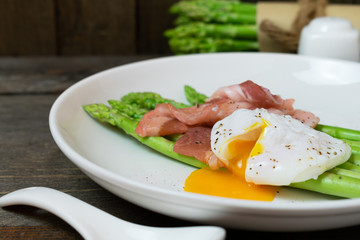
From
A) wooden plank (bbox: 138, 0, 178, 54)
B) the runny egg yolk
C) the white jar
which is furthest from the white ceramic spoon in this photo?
wooden plank (bbox: 138, 0, 178, 54)

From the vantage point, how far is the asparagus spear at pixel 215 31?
12.7 feet

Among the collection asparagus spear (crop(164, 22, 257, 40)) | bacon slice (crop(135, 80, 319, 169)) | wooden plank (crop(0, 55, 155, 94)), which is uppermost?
bacon slice (crop(135, 80, 319, 169))

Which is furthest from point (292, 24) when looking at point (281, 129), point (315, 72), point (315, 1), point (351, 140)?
point (281, 129)

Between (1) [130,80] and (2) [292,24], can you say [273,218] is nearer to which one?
(1) [130,80]

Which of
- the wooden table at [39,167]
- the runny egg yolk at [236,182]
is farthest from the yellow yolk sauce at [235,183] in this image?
the wooden table at [39,167]

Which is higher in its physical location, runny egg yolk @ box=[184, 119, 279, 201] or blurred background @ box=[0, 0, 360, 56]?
runny egg yolk @ box=[184, 119, 279, 201]

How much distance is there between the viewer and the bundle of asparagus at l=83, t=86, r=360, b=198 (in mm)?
1377

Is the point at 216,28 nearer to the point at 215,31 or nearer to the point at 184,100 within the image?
the point at 215,31

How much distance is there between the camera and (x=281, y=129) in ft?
4.77

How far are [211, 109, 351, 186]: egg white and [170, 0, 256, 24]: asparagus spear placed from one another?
2.52 meters

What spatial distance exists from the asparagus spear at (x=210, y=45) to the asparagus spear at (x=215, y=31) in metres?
0.04

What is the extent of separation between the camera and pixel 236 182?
1.51 meters

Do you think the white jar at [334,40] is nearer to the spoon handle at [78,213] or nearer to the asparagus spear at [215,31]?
the asparagus spear at [215,31]

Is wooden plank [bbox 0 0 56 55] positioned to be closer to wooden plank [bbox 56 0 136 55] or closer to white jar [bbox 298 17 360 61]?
wooden plank [bbox 56 0 136 55]
